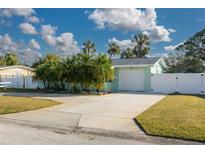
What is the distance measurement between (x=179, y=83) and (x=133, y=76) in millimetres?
3978

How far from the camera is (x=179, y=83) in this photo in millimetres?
17047

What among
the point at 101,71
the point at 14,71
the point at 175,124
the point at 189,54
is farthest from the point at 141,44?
the point at 175,124

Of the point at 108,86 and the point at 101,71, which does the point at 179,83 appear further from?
the point at 101,71

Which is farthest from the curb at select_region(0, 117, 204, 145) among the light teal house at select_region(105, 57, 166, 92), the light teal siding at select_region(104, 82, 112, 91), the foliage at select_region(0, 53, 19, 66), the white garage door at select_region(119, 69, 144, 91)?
the foliage at select_region(0, 53, 19, 66)

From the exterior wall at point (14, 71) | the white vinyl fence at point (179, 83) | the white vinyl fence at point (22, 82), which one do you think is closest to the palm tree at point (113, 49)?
the exterior wall at point (14, 71)

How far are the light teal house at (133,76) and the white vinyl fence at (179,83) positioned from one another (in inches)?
30.5

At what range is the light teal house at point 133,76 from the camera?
18594 millimetres

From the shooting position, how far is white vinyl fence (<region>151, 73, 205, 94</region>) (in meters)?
16.4

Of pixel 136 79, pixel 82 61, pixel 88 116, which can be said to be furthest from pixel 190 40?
pixel 88 116

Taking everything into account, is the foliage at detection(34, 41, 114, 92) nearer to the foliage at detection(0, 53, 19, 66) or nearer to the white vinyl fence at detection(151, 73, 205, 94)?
the white vinyl fence at detection(151, 73, 205, 94)

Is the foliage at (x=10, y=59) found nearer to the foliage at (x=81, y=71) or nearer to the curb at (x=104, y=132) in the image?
the foliage at (x=81, y=71)

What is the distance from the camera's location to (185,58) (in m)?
28.4
